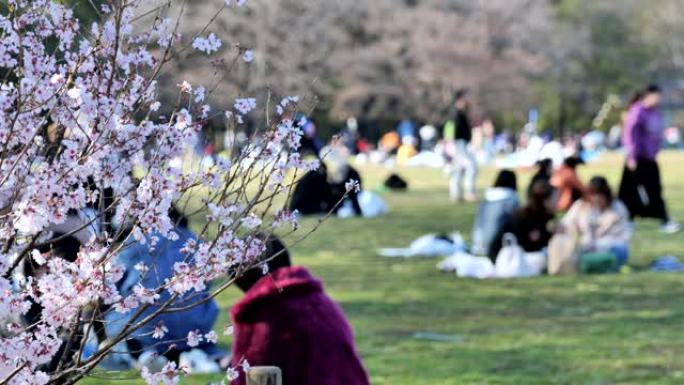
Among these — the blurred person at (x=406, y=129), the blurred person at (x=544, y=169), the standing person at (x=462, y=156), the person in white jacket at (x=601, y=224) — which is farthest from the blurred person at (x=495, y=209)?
the blurred person at (x=406, y=129)

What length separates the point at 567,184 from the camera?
19.5 metres

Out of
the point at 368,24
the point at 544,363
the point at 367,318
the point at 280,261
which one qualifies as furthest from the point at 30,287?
the point at 368,24

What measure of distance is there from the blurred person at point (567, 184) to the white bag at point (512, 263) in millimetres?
5875

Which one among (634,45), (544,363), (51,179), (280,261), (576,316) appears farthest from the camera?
(634,45)

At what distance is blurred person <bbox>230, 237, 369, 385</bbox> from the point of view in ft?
19.1

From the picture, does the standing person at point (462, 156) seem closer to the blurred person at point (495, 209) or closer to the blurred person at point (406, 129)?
the blurred person at point (495, 209)

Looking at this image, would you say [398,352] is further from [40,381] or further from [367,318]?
[40,381]

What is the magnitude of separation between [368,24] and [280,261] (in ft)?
239

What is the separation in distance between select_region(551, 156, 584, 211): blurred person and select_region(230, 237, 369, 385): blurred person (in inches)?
539

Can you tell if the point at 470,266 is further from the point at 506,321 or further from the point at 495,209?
the point at 506,321

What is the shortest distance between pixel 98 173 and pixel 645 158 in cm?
1605

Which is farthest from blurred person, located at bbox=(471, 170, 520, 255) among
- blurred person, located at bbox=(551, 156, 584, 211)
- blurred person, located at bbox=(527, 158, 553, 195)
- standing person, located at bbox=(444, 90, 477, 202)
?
standing person, located at bbox=(444, 90, 477, 202)

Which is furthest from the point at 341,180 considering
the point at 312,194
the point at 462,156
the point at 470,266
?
the point at 470,266

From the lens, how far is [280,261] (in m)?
5.96
